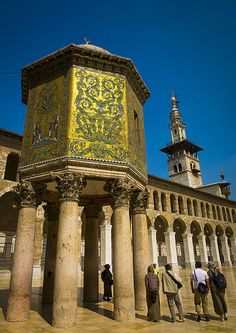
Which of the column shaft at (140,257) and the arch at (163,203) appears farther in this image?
the arch at (163,203)

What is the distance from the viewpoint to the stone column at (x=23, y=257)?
234 inches

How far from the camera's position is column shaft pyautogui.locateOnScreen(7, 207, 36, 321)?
590 cm

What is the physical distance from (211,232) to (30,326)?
98.7ft

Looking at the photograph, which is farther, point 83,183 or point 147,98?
point 147,98

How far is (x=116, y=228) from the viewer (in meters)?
6.43

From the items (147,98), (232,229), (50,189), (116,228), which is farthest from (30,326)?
(232,229)

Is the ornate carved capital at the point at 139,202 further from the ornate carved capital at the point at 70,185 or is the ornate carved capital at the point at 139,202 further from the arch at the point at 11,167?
the arch at the point at 11,167

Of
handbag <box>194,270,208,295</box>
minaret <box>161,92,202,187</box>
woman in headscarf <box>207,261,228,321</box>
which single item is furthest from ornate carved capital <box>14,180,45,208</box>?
minaret <box>161,92,202,187</box>

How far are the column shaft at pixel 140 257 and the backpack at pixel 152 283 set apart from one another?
1.09m

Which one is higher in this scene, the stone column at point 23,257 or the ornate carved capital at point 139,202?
the ornate carved capital at point 139,202

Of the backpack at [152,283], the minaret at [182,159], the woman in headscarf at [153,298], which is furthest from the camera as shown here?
the minaret at [182,159]

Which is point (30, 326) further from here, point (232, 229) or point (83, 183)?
point (232, 229)

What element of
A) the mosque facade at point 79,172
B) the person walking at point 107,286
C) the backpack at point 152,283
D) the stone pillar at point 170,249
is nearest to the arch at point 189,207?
the stone pillar at point 170,249

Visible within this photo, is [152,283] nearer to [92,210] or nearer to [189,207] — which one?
[92,210]
